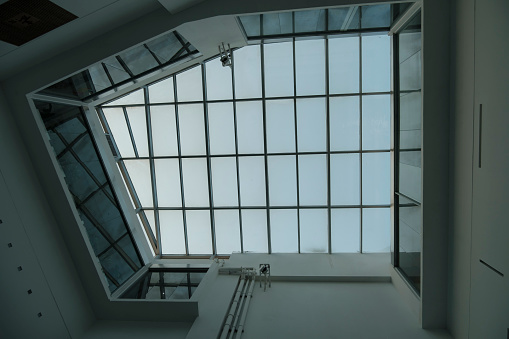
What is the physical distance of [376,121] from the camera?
1327 centimetres

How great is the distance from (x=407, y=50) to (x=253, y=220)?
9151 millimetres

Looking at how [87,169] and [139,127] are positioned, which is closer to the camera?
[87,169]

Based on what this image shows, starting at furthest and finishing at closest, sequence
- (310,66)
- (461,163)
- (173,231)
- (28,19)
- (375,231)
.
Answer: (173,231)
(375,231)
(310,66)
(461,163)
(28,19)

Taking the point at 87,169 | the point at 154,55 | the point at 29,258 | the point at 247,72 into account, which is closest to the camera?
the point at 29,258

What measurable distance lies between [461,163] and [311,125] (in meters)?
7.05

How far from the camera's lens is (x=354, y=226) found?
46.2 ft

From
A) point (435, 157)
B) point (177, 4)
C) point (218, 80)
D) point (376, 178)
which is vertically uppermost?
point (177, 4)

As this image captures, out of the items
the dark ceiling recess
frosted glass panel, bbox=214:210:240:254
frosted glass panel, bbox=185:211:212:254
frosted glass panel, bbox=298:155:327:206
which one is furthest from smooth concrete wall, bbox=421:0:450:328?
frosted glass panel, bbox=185:211:212:254

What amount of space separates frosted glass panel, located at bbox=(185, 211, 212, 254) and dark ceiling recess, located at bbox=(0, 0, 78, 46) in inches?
390

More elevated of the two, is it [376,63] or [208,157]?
[376,63]

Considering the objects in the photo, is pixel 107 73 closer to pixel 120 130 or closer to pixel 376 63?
pixel 120 130

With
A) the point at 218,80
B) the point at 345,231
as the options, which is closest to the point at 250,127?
the point at 218,80

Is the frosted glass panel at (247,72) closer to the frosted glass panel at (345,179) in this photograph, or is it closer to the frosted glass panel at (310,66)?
the frosted glass panel at (310,66)

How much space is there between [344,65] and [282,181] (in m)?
5.53
